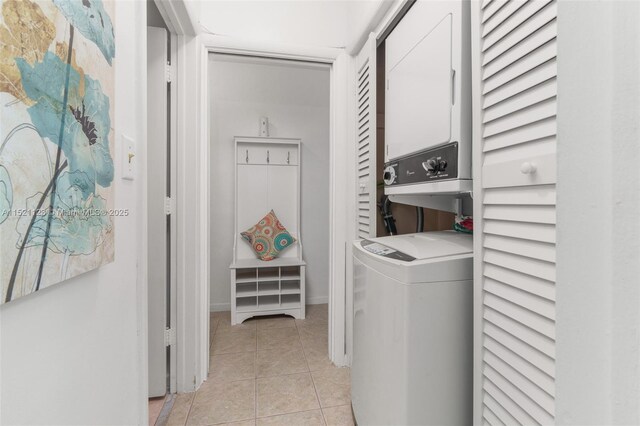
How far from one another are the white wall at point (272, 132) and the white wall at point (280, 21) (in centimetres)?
92

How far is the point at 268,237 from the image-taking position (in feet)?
9.78

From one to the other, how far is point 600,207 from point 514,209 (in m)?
0.50

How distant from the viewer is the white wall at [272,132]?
2.98 metres

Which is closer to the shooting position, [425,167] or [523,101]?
[523,101]

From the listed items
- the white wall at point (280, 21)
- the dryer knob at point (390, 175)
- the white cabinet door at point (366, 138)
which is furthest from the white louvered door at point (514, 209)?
the white wall at point (280, 21)

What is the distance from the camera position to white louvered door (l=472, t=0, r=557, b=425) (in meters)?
0.64

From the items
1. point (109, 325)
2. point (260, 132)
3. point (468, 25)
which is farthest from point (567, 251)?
point (260, 132)

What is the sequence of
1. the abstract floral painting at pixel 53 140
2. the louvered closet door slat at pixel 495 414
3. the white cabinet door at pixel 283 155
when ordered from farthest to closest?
the white cabinet door at pixel 283 155, the louvered closet door slat at pixel 495 414, the abstract floral painting at pixel 53 140

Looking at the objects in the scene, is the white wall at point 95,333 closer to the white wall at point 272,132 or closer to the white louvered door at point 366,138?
the white louvered door at point 366,138

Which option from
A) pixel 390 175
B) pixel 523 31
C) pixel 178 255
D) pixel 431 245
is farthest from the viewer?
pixel 178 255

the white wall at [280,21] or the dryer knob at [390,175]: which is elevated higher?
the white wall at [280,21]

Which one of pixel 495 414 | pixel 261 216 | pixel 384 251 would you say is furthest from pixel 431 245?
pixel 261 216

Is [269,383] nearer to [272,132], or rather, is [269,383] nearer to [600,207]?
[600,207]

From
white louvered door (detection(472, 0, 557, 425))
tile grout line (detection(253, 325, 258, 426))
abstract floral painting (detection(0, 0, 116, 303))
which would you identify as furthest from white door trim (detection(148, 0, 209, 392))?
white louvered door (detection(472, 0, 557, 425))
